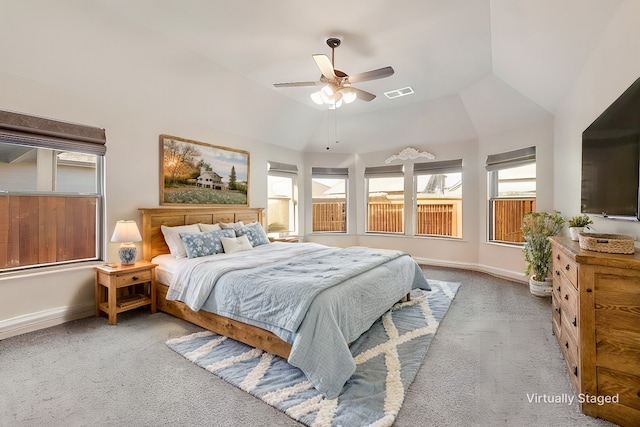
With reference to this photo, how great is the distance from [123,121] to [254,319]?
114 inches

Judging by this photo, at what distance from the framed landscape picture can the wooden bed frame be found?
0.17 m

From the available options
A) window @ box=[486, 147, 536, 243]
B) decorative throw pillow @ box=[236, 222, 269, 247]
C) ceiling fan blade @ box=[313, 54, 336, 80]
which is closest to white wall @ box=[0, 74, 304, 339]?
decorative throw pillow @ box=[236, 222, 269, 247]

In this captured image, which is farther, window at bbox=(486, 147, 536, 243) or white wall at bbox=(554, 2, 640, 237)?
window at bbox=(486, 147, 536, 243)

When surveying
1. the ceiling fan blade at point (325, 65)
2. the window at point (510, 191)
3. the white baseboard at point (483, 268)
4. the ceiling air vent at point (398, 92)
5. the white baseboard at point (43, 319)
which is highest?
the ceiling air vent at point (398, 92)

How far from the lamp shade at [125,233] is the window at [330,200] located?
3.90 meters

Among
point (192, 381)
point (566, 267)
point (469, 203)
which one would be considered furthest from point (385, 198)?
point (192, 381)

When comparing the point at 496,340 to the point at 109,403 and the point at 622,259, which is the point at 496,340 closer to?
the point at 622,259

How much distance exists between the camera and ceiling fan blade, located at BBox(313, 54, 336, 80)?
271 cm

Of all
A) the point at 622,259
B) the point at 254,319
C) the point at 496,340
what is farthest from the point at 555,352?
the point at 254,319

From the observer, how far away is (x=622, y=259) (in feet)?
5.35

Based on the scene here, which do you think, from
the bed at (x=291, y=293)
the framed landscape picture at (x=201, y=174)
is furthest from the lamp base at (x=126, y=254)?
the framed landscape picture at (x=201, y=174)

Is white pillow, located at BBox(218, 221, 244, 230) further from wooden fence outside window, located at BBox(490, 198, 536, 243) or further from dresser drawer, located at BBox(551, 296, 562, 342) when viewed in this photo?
wooden fence outside window, located at BBox(490, 198, 536, 243)

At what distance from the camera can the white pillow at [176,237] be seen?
11.8 ft

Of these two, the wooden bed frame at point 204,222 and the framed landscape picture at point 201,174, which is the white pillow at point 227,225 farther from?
the framed landscape picture at point 201,174
